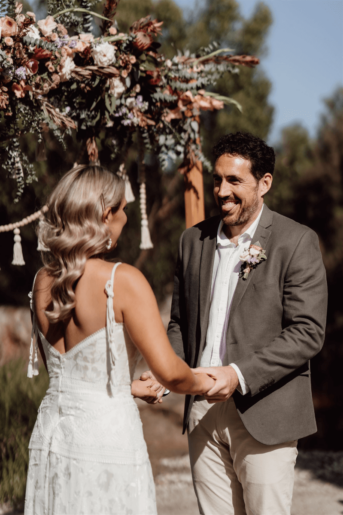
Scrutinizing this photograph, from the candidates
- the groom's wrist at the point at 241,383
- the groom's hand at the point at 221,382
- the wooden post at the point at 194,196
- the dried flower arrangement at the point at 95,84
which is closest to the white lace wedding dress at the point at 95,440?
the groom's hand at the point at 221,382

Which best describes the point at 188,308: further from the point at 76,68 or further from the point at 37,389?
the point at 37,389

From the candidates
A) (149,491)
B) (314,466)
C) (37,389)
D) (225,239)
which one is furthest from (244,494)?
(314,466)

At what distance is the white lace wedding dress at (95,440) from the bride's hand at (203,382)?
11.9 inches

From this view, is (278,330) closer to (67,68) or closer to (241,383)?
(241,383)

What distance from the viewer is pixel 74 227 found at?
6.33 feet

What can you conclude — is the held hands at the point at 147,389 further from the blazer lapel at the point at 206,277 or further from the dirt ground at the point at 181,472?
the dirt ground at the point at 181,472

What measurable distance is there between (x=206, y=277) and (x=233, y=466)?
0.85 m

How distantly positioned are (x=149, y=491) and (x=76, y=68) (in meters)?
2.26

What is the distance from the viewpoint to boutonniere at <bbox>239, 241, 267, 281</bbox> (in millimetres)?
2568

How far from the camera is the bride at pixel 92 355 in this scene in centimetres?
193

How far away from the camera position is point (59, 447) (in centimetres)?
205

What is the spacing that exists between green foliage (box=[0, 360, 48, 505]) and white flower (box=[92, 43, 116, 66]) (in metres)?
2.89

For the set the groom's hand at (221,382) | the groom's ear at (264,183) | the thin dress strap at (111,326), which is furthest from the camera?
the groom's ear at (264,183)

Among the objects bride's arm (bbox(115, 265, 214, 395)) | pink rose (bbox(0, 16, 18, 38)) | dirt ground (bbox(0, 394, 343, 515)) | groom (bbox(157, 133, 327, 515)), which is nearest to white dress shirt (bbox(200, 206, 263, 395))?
groom (bbox(157, 133, 327, 515))
